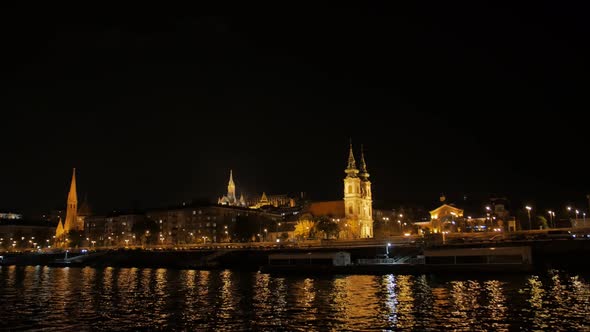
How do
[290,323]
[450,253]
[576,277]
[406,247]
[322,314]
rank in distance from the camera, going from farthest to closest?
[406,247] < [450,253] < [576,277] < [322,314] < [290,323]

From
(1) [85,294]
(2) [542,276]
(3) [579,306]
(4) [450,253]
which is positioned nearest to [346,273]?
(4) [450,253]

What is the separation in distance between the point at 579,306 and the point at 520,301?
4357 mm

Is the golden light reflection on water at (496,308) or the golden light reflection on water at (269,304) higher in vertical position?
the golden light reflection on water at (496,308)

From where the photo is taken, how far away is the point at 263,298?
48.2m

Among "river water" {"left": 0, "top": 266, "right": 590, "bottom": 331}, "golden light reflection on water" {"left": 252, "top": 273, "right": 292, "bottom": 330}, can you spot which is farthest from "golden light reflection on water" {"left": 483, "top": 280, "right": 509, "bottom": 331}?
"golden light reflection on water" {"left": 252, "top": 273, "right": 292, "bottom": 330}

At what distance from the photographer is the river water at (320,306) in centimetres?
3353

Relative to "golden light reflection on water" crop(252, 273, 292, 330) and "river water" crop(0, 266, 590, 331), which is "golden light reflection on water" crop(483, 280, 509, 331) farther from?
"golden light reflection on water" crop(252, 273, 292, 330)

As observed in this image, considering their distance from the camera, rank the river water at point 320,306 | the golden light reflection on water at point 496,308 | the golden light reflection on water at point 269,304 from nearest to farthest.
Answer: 1. the golden light reflection on water at point 496,308
2. the river water at point 320,306
3. the golden light reflection on water at point 269,304

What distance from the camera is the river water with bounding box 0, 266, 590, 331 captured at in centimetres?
3353

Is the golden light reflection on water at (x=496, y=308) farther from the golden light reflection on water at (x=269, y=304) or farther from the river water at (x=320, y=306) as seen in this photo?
the golden light reflection on water at (x=269, y=304)

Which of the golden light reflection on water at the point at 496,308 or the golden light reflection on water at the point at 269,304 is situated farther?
the golden light reflection on water at the point at 269,304

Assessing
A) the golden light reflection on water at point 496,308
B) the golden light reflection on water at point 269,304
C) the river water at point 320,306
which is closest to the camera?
the golden light reflection on water at point 496,308

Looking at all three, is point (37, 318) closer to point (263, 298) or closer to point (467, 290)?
point (263, 298)

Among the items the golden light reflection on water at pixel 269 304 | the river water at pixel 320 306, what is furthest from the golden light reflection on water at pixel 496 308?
the golden light reflection on water at pixel 269 304
